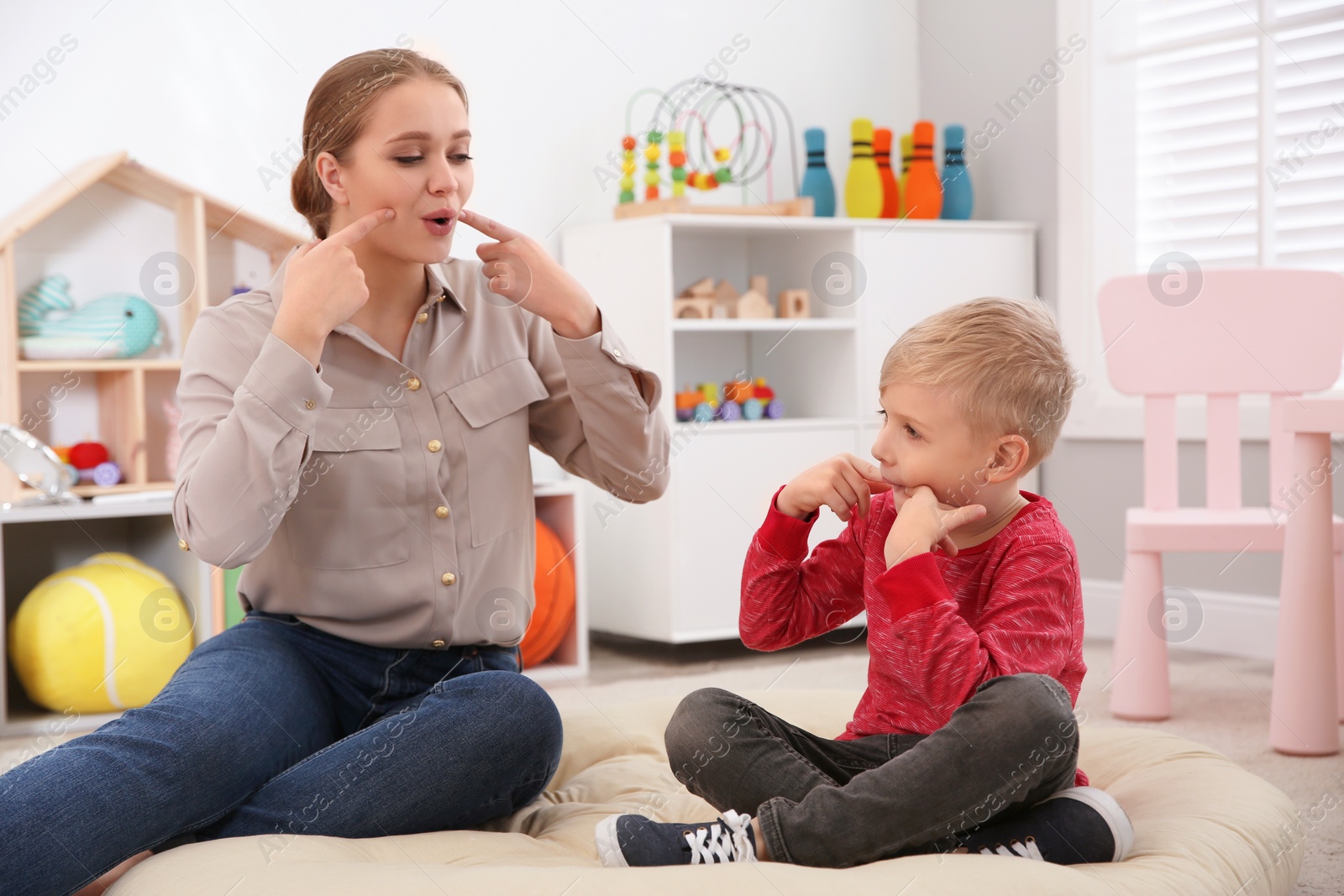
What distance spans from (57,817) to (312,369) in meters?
0.45

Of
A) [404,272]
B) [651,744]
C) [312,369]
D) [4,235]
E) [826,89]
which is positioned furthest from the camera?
[826,89]

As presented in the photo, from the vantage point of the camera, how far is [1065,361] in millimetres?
1192

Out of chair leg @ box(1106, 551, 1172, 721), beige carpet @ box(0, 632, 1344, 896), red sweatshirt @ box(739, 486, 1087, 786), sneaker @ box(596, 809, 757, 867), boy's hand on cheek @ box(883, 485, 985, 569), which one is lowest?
beige carpet @ box(0, 632, 1344, 896)

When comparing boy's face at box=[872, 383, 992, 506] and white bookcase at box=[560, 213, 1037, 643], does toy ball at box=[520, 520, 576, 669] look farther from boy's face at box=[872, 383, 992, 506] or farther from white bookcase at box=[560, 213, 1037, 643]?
boy's face at box=[872, 383, 992, 506]

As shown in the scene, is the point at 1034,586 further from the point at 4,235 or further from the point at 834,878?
the point at 4,235

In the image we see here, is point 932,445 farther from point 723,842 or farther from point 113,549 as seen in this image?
point 113,549

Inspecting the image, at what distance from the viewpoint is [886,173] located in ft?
10.5

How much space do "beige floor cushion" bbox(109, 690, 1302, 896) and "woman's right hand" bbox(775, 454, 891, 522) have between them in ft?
1.09

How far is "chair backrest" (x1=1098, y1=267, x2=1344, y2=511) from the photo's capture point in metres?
2.39

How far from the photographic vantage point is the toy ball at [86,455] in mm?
2490

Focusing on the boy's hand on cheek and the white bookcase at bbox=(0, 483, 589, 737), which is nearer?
the boy's hand on cheek

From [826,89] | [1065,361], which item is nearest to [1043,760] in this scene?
[1065,361]

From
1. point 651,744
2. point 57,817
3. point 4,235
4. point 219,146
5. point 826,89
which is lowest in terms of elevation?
point 651,744

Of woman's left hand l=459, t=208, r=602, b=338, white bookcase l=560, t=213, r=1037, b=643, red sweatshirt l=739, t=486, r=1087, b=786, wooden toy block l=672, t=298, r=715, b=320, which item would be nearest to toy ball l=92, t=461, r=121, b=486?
white bookcase l=560, t=213, r=1037, b=643
